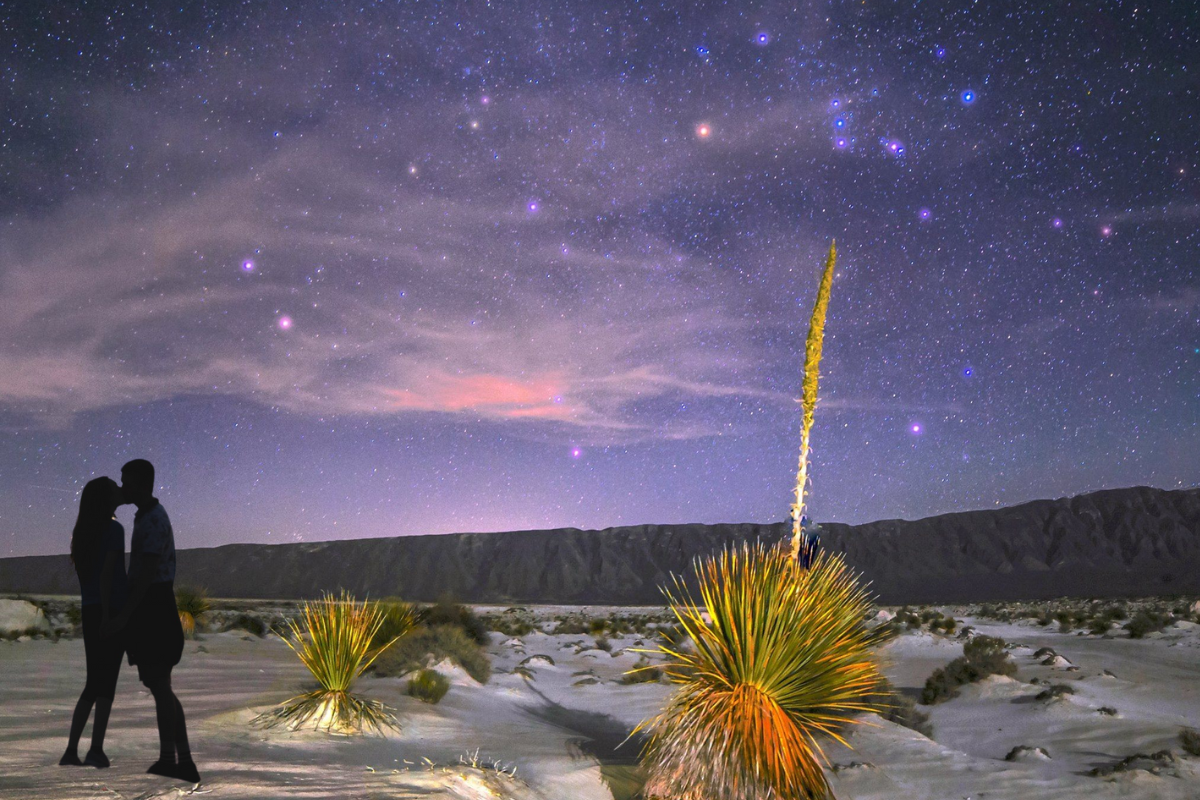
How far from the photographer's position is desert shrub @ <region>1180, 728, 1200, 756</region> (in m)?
8.44

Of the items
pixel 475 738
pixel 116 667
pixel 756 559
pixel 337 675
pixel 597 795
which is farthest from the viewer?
pixel 475 738

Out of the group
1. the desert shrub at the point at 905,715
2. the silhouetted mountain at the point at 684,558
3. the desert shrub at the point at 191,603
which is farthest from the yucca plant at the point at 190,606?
the silhouetted mountain at the point at 684,558

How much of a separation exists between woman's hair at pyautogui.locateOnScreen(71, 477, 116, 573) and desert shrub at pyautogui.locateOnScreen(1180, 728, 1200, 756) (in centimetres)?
1087

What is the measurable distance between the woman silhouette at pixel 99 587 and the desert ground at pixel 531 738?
1.38 ft

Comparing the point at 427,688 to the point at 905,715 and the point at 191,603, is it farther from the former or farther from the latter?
the point at 191,603

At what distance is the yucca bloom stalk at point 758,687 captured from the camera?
5645 millimetres

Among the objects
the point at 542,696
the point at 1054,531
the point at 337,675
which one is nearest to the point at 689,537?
the point at 1054,531

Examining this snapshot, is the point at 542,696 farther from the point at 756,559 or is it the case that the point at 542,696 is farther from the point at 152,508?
the point at 152,508

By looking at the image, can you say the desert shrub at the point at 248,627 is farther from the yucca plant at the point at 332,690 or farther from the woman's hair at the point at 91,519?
the woman's hair at the point at 91,519

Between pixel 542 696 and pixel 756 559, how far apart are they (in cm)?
883

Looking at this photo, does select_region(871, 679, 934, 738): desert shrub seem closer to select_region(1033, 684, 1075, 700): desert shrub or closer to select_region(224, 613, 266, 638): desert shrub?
select_region(1033, 684, 1075, 700): desert shrub

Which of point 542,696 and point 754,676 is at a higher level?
point 754,676

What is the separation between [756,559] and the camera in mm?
6387

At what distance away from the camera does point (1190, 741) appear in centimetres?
865
